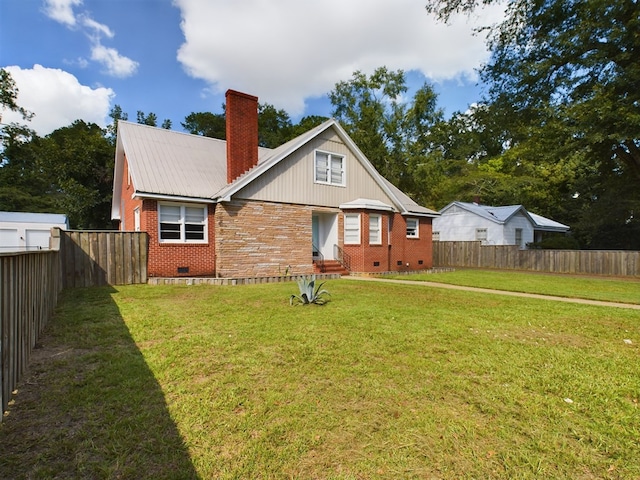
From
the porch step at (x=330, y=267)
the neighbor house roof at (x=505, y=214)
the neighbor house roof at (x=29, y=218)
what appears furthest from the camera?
the neighbor house roof at (x=505, y=214)

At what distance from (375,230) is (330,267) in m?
3.08

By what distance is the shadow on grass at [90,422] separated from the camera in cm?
238

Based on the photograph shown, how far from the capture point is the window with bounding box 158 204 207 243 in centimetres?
1302

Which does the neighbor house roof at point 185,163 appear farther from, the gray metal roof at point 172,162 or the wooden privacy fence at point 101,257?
the wooden privacy fence at point 101,257

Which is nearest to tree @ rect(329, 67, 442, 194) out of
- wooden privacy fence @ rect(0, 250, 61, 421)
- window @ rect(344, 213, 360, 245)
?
window @ rect(344, 213, 360, 245)

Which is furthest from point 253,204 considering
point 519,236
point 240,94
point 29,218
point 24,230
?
point 519,236

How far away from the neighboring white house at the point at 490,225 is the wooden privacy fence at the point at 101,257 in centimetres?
2356

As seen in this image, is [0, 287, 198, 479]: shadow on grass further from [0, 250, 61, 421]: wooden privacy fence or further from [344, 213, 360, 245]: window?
[344, 213, 360, 245]: window

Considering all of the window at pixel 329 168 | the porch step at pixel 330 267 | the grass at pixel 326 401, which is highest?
the window at pixel 329 168

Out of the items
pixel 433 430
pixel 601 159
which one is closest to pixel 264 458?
pixel 433 430

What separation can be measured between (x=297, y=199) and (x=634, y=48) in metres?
17.0

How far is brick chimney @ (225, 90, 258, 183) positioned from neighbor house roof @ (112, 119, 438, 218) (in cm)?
51

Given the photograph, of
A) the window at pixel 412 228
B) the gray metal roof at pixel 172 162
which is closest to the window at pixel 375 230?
the window at pixel 412 228

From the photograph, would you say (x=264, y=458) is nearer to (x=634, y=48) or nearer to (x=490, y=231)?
(x=634, y=48)
